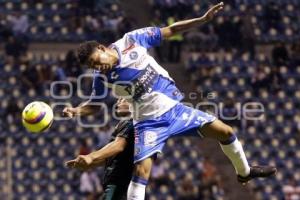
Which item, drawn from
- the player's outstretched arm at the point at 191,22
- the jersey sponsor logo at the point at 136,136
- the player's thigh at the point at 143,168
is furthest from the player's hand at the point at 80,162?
the player's outstretched arm at the point at 191,22

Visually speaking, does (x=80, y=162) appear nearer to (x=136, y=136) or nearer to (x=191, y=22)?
(x=136, y=136)

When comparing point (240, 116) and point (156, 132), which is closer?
point (156, 132)

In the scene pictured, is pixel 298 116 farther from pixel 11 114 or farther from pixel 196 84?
pixel 11 114

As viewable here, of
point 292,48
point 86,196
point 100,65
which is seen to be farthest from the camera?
point 292,48

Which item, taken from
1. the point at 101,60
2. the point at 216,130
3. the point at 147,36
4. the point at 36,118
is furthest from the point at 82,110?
the point at 216,130

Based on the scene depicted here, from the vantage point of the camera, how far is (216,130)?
36.7 ft

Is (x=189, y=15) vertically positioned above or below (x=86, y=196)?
above

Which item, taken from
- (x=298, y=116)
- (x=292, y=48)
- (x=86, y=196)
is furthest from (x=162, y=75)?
(x=292, y=48)

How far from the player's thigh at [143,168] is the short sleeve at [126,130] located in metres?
0.61

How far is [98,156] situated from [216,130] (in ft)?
5.07

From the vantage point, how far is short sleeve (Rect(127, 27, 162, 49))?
36.3 ft

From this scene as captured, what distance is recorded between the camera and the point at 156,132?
1105 cm

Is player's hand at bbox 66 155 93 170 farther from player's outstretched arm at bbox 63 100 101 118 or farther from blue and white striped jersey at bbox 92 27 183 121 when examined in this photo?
blue and white striped jersey at bbox 92 27 183 121

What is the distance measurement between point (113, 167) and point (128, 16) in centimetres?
1335
